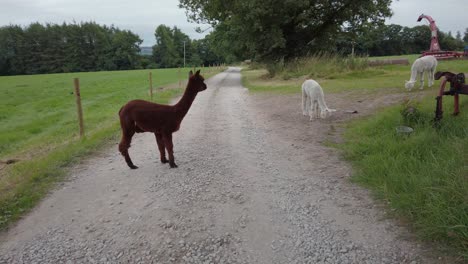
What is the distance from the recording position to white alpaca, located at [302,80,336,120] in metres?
9.19

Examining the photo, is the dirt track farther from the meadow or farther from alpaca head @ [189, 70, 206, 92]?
alpaca head @ [189, 70, 206, 92]

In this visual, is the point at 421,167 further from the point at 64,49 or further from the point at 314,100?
the point at 64,49

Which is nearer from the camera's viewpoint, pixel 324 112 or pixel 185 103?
pixel 185 103

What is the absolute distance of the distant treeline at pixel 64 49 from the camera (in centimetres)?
8894

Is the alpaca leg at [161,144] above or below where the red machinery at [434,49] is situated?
below

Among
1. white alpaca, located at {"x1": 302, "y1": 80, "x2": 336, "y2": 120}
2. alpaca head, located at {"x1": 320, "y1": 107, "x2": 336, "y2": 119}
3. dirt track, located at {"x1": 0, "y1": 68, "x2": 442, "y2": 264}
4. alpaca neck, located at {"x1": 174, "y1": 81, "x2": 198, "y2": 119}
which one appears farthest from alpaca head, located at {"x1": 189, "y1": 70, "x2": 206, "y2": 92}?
alpaca head, located at {"x1": 320, "y1": 107, "x2": 336, "y2": 119}

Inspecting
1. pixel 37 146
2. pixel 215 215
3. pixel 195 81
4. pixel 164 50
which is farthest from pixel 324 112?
pixel 164 50

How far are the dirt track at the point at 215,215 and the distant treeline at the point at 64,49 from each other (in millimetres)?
97430

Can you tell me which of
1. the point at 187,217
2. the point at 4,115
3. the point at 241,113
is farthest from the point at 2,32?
the point at 187,217

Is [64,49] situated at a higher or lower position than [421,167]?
higher

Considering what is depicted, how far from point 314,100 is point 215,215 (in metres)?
6.23

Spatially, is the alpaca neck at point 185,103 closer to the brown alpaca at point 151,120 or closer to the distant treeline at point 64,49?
the brown alpaca at point 151,120

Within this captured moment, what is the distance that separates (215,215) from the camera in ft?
13.3

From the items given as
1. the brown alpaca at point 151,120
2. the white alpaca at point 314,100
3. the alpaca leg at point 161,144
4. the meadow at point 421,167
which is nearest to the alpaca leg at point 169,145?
the brown alpaca at point 151,120
